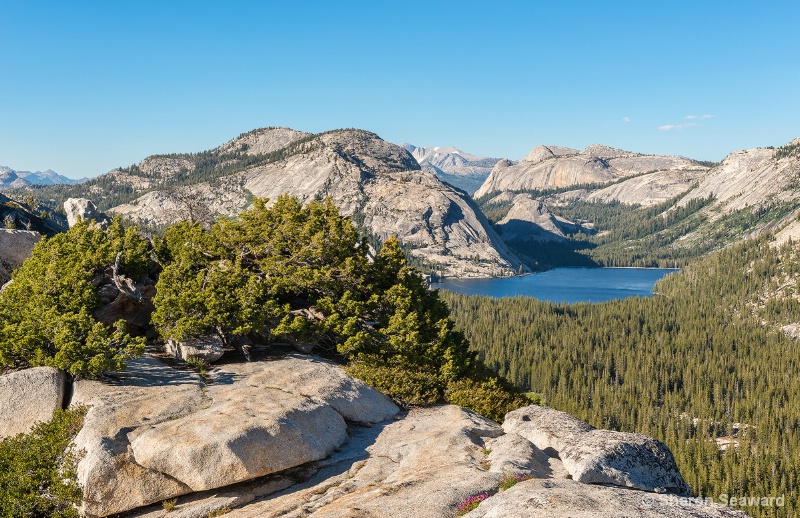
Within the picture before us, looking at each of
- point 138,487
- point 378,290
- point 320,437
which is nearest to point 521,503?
point 320,437

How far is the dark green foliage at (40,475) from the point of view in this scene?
22984 mm

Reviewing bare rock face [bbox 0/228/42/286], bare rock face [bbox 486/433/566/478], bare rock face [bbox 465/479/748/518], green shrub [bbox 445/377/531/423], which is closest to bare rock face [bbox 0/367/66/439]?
bare rock face [bbox 486/433/566/478]

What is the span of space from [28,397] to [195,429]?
12.7m

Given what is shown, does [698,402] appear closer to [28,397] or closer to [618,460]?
[618,460]

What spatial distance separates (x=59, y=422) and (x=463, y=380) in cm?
2885

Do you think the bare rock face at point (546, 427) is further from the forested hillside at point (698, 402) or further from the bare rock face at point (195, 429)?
the forested hillside at point (698, 402)

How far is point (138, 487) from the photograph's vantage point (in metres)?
23.1

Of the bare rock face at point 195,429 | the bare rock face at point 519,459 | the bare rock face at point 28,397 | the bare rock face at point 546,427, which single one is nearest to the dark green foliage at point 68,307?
the bare rock face at point 28,397

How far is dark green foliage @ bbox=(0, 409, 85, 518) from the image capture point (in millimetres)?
22984

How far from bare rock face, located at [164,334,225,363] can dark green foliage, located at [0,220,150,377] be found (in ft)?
14.0

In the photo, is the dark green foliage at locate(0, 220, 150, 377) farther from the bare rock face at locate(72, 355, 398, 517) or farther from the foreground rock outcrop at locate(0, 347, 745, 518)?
the bare rock face at locate(72, 355, 398, 517)

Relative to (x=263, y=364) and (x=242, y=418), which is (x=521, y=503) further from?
(x=263, y=364)

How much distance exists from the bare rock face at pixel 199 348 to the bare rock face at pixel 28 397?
27.6 ft

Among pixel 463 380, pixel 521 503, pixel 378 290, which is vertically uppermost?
pixel 378 290
